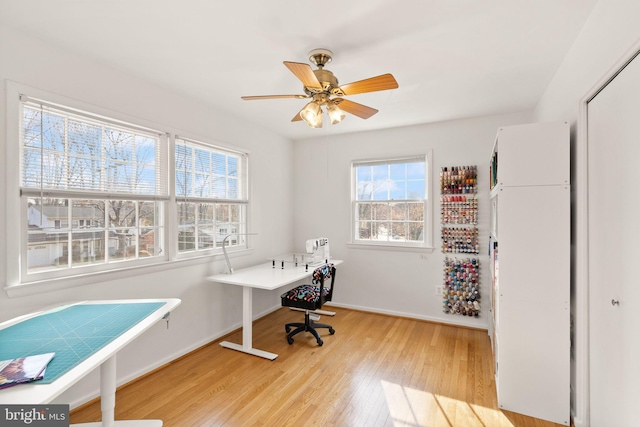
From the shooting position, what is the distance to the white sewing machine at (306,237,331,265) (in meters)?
3.54

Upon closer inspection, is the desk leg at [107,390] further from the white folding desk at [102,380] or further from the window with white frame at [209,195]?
the window with white frame at [209,195]

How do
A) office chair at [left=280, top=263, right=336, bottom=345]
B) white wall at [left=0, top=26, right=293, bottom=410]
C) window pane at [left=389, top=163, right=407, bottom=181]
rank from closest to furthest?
white wall at [left=0, top=26, right=293, bottom=410] → office chair at [left=280, top=263, right=336, bottom=345] → window pane at [left=389, top=163, right=407, bottom=181]

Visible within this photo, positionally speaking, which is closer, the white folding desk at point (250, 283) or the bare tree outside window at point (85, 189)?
the bare tree outside window at point (85, 189)

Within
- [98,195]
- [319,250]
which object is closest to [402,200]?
[319,250]

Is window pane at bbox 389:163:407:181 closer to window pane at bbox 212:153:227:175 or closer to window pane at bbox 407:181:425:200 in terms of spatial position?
window pane at bbox 407:181:425:200

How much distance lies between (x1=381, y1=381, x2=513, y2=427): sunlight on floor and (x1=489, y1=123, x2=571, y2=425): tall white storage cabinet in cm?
17

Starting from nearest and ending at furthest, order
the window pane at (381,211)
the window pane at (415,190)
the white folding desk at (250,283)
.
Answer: the white folding desk at (250,283), the window pane at (415,190), the window pane at (381,211)

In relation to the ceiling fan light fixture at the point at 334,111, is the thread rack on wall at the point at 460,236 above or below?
below

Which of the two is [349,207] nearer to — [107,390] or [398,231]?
[398,231]

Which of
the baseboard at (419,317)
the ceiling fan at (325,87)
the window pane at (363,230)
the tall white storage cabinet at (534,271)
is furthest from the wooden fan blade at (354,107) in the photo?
the baseboard at (419,317)

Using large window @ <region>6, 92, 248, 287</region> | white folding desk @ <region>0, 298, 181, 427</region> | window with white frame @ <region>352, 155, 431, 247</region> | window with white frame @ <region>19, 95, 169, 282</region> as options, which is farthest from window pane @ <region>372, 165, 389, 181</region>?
white folding desk @ <region>0, 298, 181, 427</region>

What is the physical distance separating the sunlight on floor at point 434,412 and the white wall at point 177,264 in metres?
1.91

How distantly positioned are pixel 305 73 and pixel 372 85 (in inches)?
16.9

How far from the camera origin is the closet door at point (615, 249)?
53.7 inches
